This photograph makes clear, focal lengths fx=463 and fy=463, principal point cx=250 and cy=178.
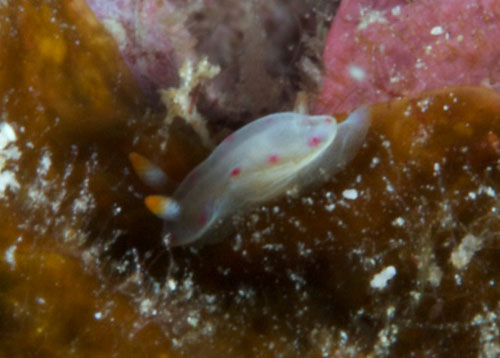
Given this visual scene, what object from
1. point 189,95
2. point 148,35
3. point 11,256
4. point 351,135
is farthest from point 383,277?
point 148,35

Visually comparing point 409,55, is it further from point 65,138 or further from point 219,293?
point 65,138

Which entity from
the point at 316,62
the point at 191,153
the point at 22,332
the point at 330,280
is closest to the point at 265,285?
the point at 330,280

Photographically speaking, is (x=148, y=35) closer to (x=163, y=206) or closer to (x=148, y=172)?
(x=148, y=172)

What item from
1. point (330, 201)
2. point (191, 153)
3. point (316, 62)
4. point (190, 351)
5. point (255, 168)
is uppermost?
point (316, 62)

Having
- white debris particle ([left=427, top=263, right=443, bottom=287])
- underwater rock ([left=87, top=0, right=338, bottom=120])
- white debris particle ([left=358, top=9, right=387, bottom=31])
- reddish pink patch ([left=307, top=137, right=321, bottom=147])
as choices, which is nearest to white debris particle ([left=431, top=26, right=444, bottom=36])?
white debris particle ([left=358, top=9, right=387, bottom=31])

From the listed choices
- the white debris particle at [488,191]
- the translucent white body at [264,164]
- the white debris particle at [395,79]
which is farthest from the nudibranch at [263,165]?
the white debris particle at [488,191]

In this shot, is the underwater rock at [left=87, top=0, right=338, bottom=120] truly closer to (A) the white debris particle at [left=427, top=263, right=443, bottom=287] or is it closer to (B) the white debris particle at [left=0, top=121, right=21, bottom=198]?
(B) the white debris particle at [left=0, top=121, right=21, bottom=198]
